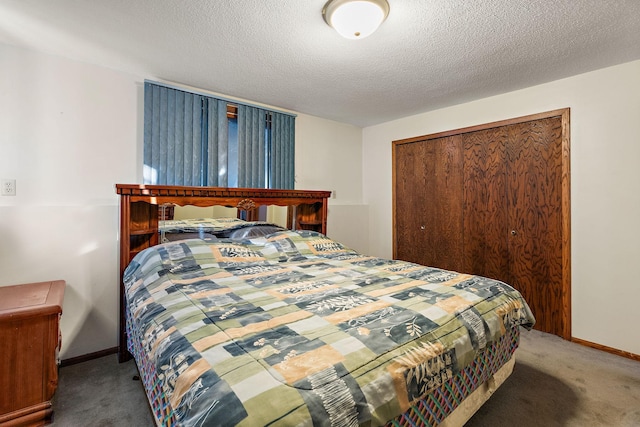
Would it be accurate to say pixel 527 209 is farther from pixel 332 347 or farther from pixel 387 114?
pixel 332 347

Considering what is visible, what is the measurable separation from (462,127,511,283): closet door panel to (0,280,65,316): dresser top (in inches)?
132

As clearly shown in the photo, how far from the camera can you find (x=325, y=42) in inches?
77.4

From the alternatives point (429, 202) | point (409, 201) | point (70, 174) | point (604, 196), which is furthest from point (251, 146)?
point (604, 196)

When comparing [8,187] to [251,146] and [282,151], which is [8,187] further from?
[282,151]

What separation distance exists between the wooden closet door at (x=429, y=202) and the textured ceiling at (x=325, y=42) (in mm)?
793

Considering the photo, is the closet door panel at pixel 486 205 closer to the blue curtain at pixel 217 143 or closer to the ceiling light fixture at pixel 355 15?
the ceiling light fixture at pixel 355 15

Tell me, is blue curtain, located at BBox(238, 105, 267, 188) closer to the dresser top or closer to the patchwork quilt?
the patchwork quilt

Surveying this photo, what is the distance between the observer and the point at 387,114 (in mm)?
3549

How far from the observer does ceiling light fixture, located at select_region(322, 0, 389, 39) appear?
1524 millimetres

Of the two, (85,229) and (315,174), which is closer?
(85,229)

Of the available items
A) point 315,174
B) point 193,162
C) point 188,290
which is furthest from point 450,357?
point 315,174

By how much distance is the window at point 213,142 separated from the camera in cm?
248

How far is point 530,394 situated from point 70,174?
11.0ft

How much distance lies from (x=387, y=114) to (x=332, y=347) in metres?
3.13
